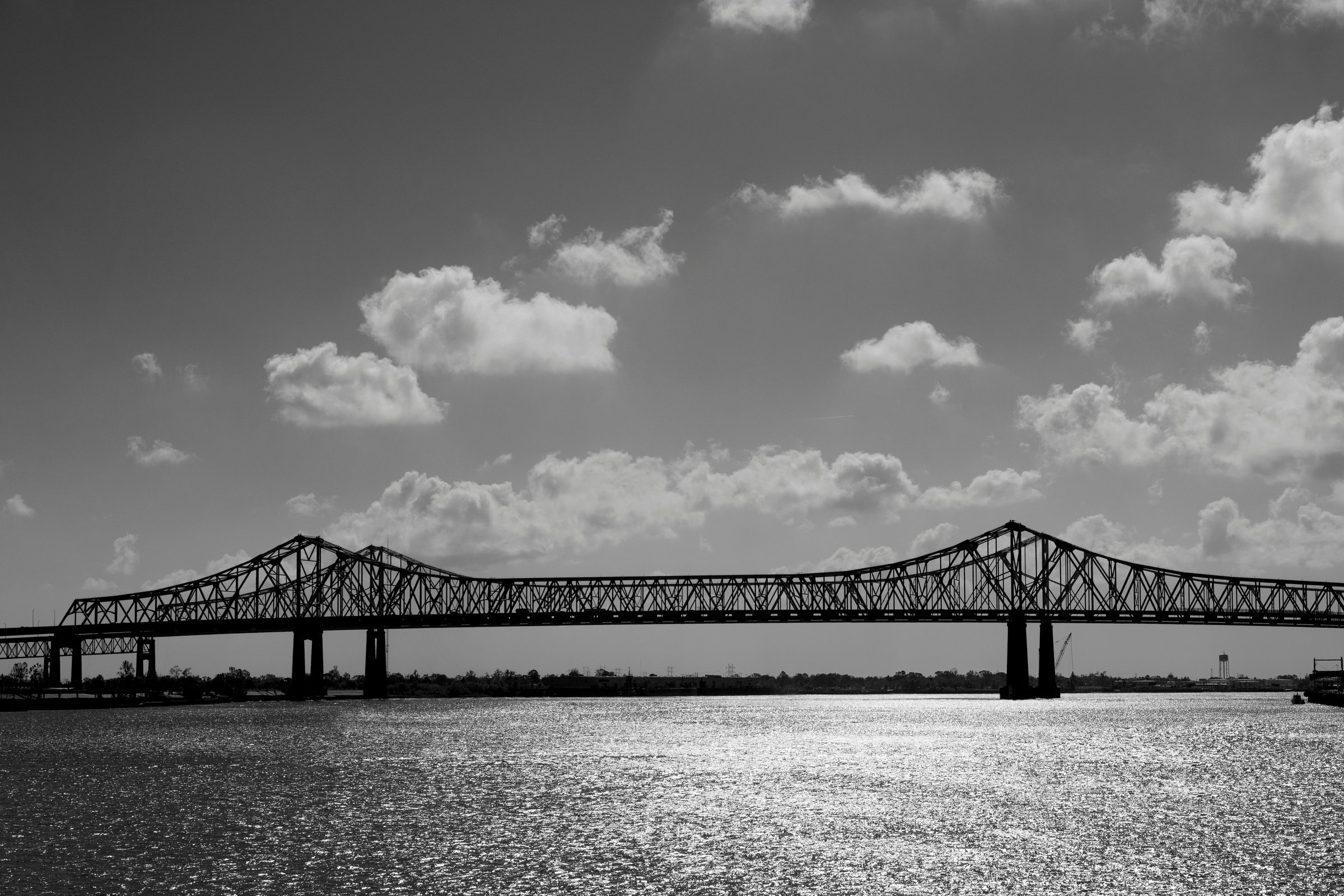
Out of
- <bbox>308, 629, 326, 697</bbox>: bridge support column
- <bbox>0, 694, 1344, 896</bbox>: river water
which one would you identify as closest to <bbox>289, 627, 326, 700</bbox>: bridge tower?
<bbox>308, 629, 326, 697</bbox>: bridge support column

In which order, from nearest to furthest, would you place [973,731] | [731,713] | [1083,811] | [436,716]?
[1083,811]
[973,731]
[436,716]
[731,713]

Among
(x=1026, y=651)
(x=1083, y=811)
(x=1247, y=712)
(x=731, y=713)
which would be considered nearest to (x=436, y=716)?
(x=731, y=713)

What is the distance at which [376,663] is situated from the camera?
172250 millimetres

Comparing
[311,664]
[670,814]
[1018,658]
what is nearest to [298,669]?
[311,664]

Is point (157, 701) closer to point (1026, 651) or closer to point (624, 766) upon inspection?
point (1026, 651)

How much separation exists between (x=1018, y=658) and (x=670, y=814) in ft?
377

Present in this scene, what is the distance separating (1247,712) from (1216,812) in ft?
354

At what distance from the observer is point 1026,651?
510ft

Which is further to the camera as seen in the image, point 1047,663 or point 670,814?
point 1047,663

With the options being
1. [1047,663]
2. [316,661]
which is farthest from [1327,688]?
[316,661]

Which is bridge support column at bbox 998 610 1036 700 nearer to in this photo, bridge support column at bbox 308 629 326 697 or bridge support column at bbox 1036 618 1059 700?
bridge support column at bbox 1036 618 1059 700

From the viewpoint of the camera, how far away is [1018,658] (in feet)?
493

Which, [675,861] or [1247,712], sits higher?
[675,861]

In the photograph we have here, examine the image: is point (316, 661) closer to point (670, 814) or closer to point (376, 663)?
point (376, 663)
